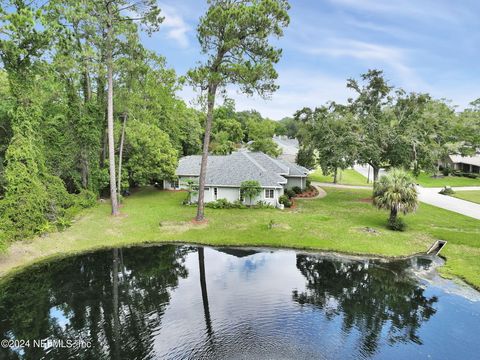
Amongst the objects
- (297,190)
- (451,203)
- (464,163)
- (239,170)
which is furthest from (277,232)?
(464,163)

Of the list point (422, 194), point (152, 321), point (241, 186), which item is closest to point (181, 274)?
point (152, 321)

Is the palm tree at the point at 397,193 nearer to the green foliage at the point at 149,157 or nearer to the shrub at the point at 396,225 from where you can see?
the shrub at the point at 396,225

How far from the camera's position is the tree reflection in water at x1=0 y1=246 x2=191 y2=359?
11.3 metres

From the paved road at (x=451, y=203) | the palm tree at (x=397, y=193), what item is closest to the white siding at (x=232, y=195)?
the palm tree at (x=397, y=193)

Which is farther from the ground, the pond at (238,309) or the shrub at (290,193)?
the shrub at (290,193)

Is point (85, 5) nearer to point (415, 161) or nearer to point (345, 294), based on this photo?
point (345, 294)

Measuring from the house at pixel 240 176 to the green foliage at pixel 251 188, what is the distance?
0.59 m

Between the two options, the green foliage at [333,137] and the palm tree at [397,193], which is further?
the green foliage at [333,137]

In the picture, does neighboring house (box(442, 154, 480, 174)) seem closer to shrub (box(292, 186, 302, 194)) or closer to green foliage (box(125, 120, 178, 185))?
shrub (box(292, 186, 302, 194))

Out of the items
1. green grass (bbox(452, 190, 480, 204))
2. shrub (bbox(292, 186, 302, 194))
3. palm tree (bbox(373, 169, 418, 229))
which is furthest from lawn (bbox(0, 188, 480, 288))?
green grass (bbox(452, 190, 480, 204))

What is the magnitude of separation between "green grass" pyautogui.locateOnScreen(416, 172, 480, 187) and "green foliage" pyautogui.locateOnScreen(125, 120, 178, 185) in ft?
123

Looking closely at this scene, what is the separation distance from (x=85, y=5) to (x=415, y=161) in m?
32.3

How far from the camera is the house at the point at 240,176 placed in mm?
31484

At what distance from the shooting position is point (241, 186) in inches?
1207
